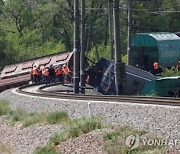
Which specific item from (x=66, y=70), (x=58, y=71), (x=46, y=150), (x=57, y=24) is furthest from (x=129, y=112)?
(x=57, y=24)

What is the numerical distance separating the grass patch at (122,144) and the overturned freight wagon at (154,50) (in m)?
28.6

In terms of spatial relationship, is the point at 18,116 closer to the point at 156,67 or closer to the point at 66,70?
the point at 66,70

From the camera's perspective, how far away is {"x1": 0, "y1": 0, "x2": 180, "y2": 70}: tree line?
74.1 m

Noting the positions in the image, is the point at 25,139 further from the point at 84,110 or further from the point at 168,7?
the point at 168,7

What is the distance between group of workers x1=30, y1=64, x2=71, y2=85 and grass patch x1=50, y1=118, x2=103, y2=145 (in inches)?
906

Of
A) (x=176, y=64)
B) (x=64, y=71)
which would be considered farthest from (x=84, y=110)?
(x=176, y=64)

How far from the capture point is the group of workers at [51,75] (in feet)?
139

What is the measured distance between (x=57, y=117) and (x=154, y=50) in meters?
24.5

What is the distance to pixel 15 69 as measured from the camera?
49.4 m

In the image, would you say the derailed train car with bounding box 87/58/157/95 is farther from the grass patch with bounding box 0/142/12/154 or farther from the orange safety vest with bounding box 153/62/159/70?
the grass patch with bounding box 0/142/12/154

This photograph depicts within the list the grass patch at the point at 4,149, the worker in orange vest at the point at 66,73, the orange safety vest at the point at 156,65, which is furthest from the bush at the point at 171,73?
the grass patch at the point at 4,149

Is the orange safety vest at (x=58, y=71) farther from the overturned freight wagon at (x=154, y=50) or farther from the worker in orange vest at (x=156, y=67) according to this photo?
the worker in orange vest at (x=156, y=67)

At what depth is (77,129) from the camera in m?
18.7

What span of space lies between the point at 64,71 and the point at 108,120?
2363 cm
